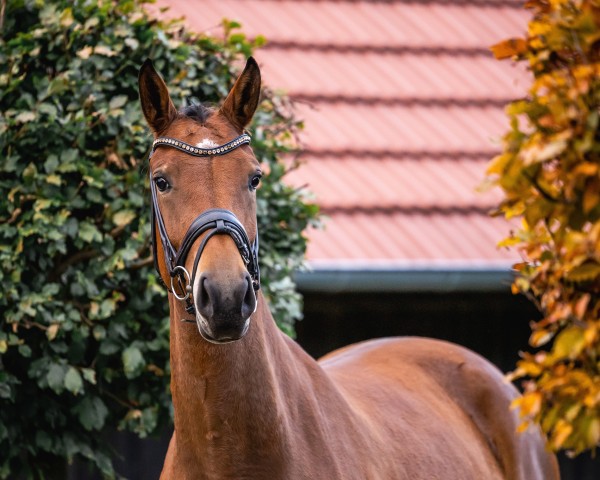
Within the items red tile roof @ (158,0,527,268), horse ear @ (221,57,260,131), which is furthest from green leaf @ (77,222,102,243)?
red tile roof @ (158,0,527,268)

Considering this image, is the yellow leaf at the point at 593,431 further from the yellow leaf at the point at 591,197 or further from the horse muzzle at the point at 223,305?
the horse muzzle at the point at 223,305

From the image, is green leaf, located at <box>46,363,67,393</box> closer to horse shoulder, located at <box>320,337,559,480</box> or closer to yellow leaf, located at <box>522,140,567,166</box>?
horse shoulder, located at <box>320,337,559,480</box>

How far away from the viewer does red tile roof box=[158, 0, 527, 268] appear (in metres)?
5.78

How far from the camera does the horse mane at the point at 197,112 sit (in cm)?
316

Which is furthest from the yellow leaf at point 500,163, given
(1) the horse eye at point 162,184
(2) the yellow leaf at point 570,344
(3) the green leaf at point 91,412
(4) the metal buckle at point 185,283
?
(3) the green leaf at point 91,412

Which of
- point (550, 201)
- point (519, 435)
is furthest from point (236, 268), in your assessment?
point (519, 435)

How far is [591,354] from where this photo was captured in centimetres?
185

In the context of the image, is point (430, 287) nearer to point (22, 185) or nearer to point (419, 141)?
point (419, 141)

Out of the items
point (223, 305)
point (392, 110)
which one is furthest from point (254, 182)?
point (392, 110)

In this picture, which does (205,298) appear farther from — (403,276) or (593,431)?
(403,276)

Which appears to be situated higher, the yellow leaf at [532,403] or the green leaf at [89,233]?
the yellow leaf at [532,403]

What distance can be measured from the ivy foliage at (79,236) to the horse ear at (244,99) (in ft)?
2.53

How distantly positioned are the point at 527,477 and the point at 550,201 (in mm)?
2745

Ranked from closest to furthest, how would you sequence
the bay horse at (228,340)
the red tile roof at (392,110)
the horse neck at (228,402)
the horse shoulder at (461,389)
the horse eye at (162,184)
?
the bay horse at (228,340) < the horse neck at (228,402) < the horse eye at (162,184) < the horse shoulder at (461,389) < the red tile roof at (392,110)
